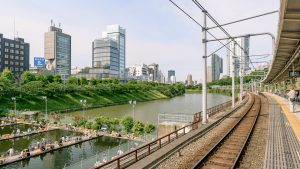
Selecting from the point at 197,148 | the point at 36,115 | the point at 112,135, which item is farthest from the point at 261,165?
the point at 36,115

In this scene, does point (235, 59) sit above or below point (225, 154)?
above

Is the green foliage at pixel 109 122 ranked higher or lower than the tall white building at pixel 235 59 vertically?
lower

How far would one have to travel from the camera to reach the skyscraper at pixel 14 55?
429 feet

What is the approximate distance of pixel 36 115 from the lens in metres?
63.4

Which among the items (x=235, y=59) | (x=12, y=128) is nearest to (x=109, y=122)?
(x=12, y=128)

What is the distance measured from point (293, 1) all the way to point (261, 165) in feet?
25.7

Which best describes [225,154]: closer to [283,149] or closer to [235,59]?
[283,149]

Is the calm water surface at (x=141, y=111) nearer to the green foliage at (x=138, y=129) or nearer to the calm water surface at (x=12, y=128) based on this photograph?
the calm water surface at (x=12, y=128)

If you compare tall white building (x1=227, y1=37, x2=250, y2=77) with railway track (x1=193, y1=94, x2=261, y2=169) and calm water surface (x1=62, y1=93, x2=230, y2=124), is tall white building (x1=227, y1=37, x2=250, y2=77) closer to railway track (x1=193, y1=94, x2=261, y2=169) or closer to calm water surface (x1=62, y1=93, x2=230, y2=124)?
railway track (x1=193, y1=94, x2=261, y2=169)

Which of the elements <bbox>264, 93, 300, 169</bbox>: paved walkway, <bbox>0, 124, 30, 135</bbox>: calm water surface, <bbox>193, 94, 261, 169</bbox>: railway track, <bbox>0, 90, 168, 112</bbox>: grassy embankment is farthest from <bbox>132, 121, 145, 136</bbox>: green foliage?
<bbox>0, 90, 168, 112</bbox>: grassy embankment

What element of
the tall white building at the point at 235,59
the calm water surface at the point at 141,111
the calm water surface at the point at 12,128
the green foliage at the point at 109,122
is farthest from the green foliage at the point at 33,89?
the tall white building at the point at 235,59

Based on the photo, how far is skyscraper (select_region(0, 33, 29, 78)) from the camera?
13062cm

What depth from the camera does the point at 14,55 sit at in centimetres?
13662

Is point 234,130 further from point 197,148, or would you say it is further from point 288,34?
point 288,34
